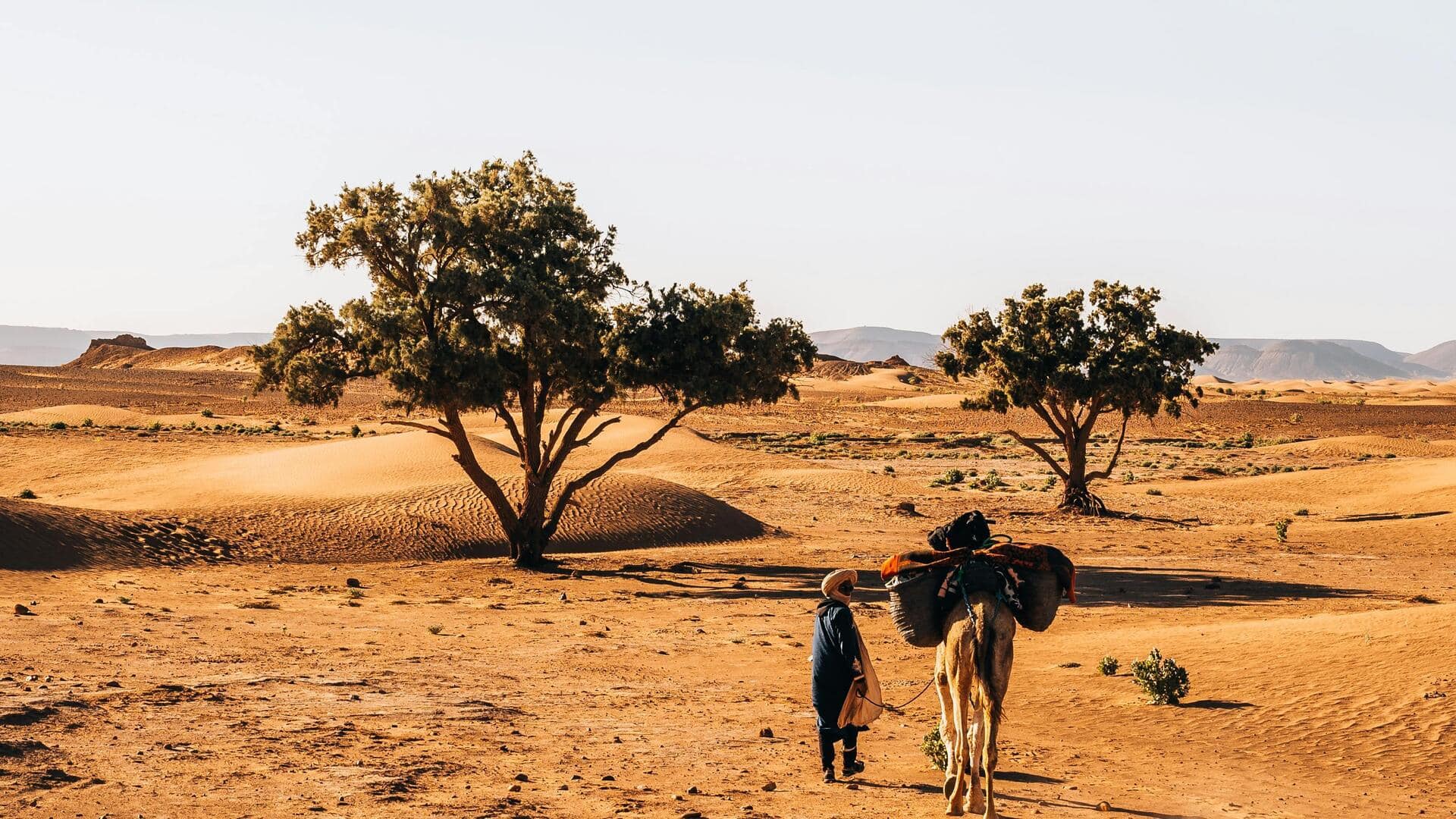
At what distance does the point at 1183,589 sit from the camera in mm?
25469

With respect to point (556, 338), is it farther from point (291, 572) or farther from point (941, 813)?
point (941, 813)

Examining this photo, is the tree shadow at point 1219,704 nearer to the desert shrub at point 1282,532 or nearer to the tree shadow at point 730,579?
the tree shadow at point 730,579

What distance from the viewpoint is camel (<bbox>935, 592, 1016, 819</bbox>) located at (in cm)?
989

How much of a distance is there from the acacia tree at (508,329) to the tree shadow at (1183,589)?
282 inches

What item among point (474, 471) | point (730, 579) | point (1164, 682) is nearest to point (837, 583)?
point (1164, 682)

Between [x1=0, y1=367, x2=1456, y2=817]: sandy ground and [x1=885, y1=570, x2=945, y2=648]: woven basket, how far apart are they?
131cm

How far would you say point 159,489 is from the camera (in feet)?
117

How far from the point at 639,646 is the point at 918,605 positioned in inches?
347

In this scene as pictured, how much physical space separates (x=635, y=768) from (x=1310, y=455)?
5845 cm

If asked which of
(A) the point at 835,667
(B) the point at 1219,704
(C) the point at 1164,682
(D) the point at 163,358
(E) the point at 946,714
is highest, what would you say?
(D) the point at 163,358

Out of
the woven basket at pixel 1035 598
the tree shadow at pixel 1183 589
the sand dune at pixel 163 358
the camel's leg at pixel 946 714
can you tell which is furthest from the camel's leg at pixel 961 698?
the sand dune at pixel 163 358

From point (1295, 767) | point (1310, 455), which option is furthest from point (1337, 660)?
point (1310, 455)

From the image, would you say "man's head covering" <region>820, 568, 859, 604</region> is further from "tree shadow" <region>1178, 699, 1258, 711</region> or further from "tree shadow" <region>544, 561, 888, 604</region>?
"tree shadow" <region>544, 561, 888, 604</region>

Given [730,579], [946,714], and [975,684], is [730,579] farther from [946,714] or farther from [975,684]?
[975,684]
